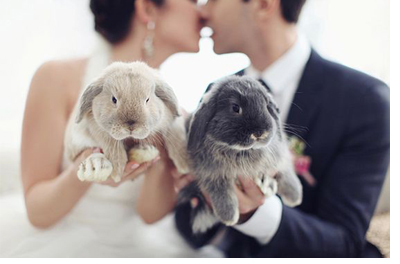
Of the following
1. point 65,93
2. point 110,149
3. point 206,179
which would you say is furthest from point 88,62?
point 206,179

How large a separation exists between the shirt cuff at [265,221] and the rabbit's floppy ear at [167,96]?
0.31 metres

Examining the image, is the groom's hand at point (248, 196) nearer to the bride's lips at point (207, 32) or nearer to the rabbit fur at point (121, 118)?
the rabbit fur at point (121, 118)

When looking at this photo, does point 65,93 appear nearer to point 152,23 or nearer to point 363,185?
point 152,23

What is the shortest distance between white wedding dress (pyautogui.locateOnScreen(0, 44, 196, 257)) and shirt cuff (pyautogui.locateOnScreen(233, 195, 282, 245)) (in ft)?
0.59

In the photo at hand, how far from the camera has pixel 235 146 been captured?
0.70m

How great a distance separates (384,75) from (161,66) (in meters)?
0.53

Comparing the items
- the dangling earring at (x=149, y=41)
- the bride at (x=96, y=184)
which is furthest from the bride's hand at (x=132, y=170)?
the dangling earring at (x=149, y=41)

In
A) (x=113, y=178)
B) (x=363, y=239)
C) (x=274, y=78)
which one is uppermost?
(x=274, y=78)

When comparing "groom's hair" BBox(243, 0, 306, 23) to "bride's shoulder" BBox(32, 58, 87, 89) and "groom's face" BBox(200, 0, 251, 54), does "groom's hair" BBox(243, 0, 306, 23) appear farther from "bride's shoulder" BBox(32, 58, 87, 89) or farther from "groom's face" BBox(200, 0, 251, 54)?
"bride's shoulder" BBox(32, 58, 87, 89)

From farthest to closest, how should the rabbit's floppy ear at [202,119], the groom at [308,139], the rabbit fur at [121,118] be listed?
1. the groom at [308,139]
2. the rabbit's floppy ear at [202,119]
3. the rabbit fur at [121,118]

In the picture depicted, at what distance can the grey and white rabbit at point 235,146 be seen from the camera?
693mm

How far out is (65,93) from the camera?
2.64 ft

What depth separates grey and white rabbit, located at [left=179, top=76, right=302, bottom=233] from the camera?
693 millimetres

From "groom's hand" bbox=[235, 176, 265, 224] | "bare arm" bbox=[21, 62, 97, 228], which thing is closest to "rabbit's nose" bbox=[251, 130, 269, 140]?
"groom's hand" bbox=[235, 176, 265, 224]
